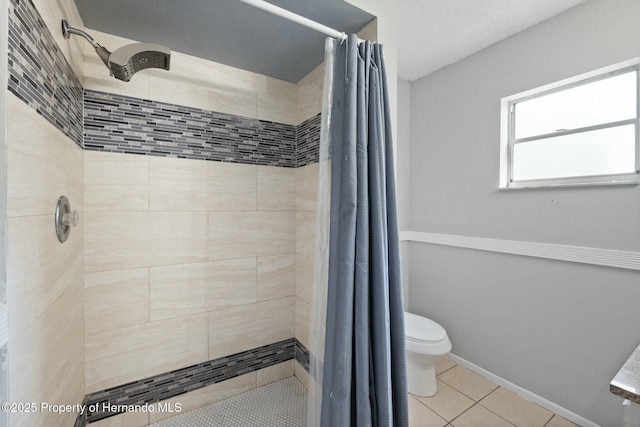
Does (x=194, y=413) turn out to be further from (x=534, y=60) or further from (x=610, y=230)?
(x=534, y=60)

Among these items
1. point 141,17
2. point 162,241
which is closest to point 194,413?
point 162,241

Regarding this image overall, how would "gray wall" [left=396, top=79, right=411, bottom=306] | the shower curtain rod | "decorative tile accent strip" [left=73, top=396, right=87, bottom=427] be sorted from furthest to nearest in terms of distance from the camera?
"gray wall" [left=396, top=79, right=411, bottom=306] < "decorative tile accent strip" [left=73, top=396, right=87, bottom=427] < the shower curtain rod

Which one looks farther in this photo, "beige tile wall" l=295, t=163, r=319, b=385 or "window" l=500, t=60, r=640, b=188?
"beige tile wall" l=295, t=163, r=319, b=385

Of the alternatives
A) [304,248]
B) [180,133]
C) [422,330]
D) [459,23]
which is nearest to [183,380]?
[304,248]

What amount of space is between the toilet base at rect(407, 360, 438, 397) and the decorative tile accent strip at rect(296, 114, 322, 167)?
1472 mm

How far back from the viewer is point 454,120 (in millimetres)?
2084

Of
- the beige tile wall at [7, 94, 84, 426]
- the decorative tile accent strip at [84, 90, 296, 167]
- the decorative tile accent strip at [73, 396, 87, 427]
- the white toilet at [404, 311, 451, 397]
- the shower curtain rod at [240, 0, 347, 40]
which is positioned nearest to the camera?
the beige tile wall at [7, 94, 84, 426]

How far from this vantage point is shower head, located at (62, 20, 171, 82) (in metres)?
1.00

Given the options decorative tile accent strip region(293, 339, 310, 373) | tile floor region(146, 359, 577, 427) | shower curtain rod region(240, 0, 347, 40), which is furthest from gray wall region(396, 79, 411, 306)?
shower curtain rod region(240, 0, 347, 40)

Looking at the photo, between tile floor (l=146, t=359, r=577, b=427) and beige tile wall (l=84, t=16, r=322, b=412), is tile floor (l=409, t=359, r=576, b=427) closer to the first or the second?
tile floor (l=146, t=359, r=577, b=427)

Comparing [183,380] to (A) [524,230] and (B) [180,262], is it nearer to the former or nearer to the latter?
(B) [180,262]

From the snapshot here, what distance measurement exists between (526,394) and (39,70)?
2.81 m

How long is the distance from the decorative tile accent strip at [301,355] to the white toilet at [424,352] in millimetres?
634

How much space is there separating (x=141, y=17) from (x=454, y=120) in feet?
6.79
